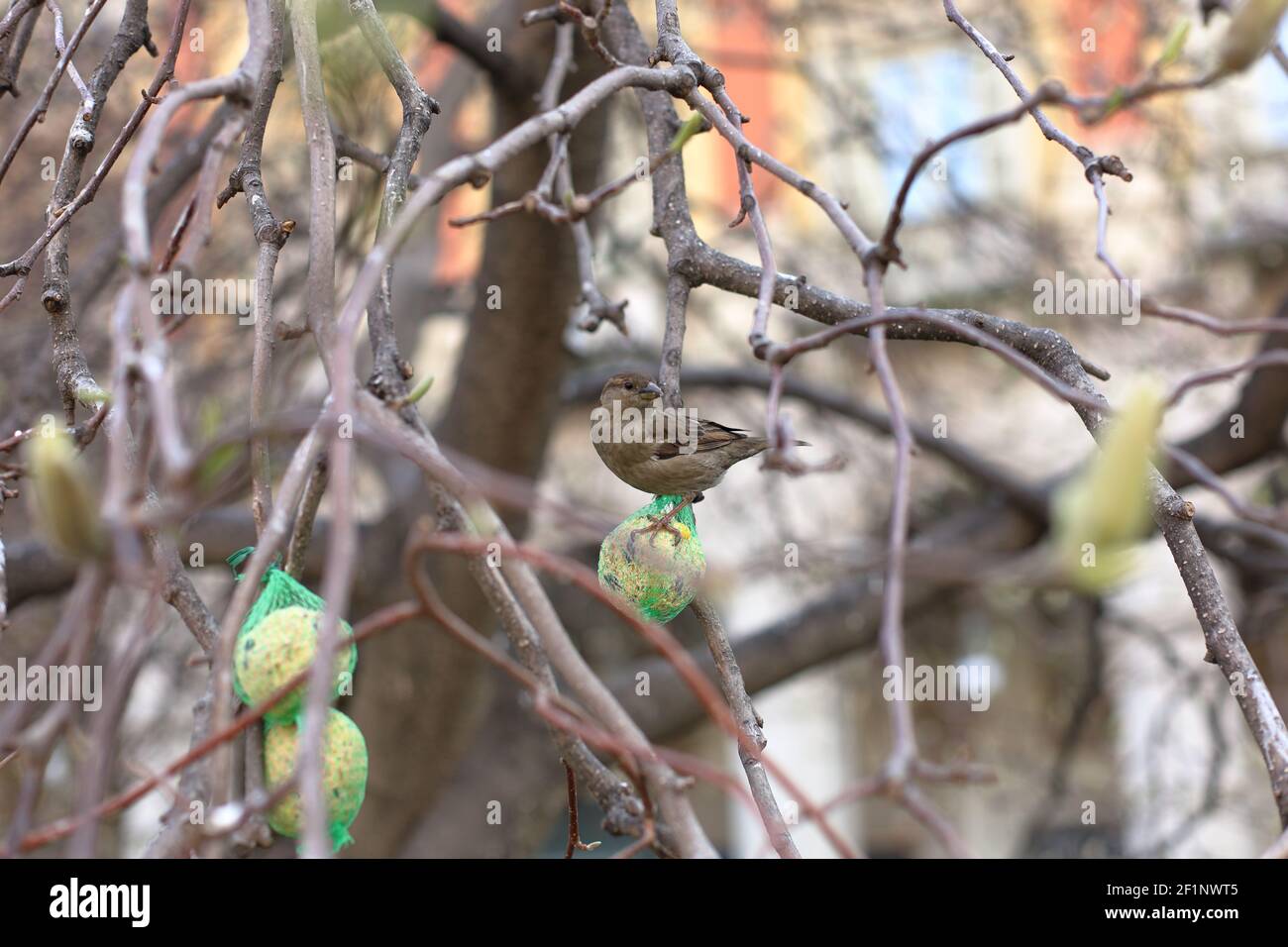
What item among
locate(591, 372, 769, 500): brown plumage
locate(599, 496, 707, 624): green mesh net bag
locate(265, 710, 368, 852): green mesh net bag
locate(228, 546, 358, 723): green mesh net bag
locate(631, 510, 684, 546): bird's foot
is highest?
locate(591, 372, 769, 500): brown plumage

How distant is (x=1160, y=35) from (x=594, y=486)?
16.2ft

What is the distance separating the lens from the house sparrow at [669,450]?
102 inches

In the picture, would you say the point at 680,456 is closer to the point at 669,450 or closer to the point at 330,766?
the point at 669,450

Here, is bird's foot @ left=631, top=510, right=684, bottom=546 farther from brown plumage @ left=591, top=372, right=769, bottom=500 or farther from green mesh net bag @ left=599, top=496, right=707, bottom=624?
brown plumage @ left=591, top=372, right=769, bottom=500

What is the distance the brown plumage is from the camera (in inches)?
103

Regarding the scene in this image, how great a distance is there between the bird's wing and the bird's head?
0.61 m

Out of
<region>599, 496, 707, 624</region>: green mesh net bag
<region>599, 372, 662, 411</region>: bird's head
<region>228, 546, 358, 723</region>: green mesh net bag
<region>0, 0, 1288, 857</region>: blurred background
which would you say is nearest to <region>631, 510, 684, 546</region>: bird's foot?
<region>599, 496, 707, 624</region>: green mesh net bag

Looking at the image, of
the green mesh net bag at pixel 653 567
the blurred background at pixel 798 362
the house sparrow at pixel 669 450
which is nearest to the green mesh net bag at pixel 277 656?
the green mesh net bag at pixel 653 567

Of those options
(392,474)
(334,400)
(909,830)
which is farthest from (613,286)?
(909,830)

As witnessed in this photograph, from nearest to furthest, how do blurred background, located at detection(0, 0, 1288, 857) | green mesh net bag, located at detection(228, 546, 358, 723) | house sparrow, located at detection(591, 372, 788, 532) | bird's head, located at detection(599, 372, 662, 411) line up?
green mesh net bag, located at detection(228, 546, 358, 723) → house sparrow, located at detection(591, 372, 788, 532) → bird's head, located at detection(599, 372, 662, 411) → blurred background, located at detection(0, 0, 1288, 857)

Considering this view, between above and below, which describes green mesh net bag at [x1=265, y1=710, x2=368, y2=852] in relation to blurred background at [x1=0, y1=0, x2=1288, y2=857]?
below

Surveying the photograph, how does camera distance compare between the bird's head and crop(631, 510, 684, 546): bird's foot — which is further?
the bird's head

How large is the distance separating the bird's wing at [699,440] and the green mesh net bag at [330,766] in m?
0.94

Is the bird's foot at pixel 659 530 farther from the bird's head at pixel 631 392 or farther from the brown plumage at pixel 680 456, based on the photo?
the bird's head at pixel 631 392
